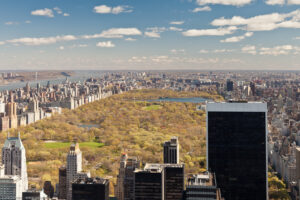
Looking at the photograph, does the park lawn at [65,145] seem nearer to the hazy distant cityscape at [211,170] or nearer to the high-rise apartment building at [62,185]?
the hazy distant cityscape at [211,170]

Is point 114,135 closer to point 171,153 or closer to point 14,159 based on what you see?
point 171,153

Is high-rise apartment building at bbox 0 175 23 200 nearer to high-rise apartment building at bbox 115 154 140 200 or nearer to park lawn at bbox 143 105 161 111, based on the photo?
high-rise apartment building at bbox 115 154 140 200

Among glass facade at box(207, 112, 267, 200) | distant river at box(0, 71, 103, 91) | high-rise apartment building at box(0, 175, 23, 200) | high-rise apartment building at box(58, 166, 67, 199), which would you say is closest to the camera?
high-rise apartment building at box(0, 175, 23, 200)

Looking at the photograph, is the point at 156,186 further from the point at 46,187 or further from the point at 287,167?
the point at 287,167

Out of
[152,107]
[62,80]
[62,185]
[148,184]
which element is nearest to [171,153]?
[62,185]

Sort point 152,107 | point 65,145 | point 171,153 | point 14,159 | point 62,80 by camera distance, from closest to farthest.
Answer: point 14,159 < point 171,153 < point 65,145 < point 152,107 < point 62,80

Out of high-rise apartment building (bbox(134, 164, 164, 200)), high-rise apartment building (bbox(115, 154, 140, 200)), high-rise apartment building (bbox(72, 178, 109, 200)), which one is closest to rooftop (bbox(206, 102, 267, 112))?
high-rise apartment building (bbox(134, 164, 164, 200))
